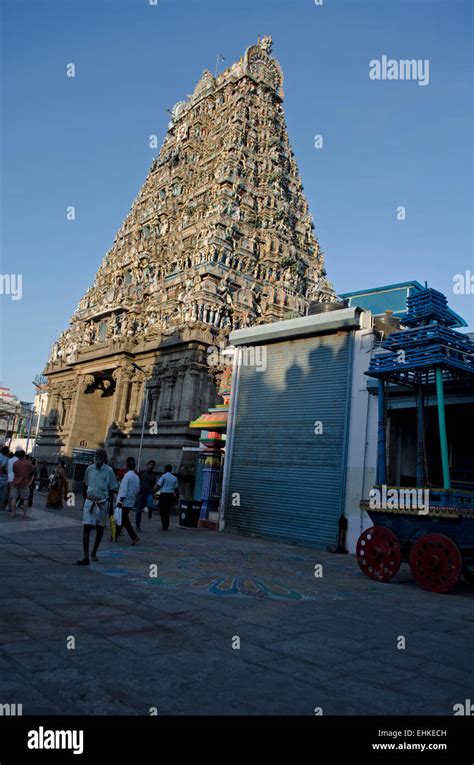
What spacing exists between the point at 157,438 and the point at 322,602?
26.5 m

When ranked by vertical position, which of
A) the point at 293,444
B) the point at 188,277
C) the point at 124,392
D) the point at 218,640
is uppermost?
the point at 188,277

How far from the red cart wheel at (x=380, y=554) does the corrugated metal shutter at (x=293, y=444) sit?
585 centimetres

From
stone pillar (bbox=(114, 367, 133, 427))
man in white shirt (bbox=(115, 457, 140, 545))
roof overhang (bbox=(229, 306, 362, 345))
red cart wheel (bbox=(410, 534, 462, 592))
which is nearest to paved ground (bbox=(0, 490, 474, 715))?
red cart wheel (bbox=(410, 534, 462, 592))

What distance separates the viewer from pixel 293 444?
1827cm

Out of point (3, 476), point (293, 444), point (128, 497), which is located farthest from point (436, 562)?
point (3, 476)

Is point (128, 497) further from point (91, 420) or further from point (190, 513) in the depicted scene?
point (91, 420)

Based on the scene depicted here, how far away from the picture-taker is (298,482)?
58.4 feet

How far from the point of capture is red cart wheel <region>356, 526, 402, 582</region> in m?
10.1

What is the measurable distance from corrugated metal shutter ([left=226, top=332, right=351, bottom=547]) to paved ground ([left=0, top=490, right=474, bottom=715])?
21.6 ft

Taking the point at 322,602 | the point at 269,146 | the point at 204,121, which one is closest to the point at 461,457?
the point at 322,602

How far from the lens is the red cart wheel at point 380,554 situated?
1009cm
